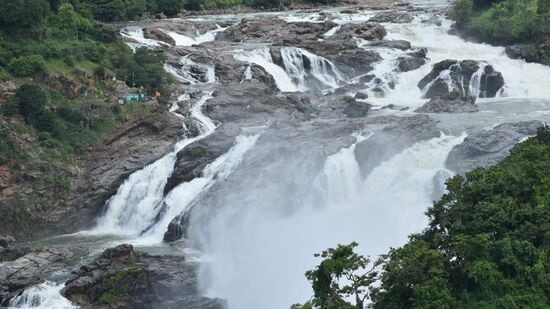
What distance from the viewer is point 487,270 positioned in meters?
19.2

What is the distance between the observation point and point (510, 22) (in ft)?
200

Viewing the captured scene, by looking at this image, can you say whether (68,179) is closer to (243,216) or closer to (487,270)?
(243,216)

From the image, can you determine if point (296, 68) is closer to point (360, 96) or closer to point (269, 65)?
point (269, 65)

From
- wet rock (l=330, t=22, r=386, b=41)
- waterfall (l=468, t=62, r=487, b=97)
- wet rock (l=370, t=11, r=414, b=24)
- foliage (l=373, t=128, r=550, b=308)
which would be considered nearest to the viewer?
foliage (l=373, t=128, r=550, b=308)

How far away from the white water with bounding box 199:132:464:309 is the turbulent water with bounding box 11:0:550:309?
5 cm

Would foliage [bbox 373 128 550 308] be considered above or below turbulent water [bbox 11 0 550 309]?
above

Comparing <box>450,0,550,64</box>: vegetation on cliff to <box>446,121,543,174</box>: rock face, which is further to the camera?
<box>450,0,550,64</box>: vegetation on cliff

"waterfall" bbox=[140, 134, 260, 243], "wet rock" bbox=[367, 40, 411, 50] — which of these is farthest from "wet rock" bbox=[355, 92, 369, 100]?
"waterfall" bbox=[140, 134, 260, 243]

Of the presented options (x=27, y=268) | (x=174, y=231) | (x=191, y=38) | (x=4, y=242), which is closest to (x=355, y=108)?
(x=174, y=231)

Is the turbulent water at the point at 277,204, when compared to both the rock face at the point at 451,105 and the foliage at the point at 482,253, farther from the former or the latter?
the foliage at the point at 482,253

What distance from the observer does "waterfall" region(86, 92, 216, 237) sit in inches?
1449

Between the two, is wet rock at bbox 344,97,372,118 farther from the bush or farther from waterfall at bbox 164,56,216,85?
the bush

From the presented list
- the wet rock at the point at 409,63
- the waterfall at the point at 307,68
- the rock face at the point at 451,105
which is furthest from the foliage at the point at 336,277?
the wet rock at the point at 409,63

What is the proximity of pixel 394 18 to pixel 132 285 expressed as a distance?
48.6m
